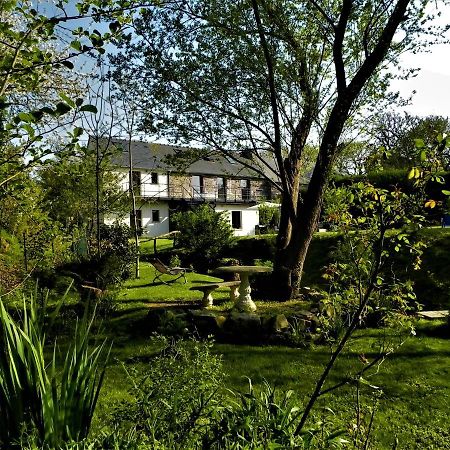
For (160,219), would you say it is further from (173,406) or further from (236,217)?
(173,406)

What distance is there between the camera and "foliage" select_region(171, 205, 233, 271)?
57.6 ft

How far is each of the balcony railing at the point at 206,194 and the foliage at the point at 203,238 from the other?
1728 centimetres

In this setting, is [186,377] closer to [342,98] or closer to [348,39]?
[342,98]

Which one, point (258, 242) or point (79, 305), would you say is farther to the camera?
point (258, 242)

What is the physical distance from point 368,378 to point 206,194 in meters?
33.8

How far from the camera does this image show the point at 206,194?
38.7 m

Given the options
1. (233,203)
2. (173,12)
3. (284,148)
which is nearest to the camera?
(173,12)

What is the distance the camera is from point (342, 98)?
8.33 metres

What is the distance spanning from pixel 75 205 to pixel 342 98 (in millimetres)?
12445

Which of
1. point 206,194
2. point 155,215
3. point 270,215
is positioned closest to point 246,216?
point 206,194

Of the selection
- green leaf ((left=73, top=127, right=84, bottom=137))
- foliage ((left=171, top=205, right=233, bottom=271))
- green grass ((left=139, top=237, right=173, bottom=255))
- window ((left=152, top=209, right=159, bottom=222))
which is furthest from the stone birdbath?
window ((left=152, top=209, right=159, bottom=222))

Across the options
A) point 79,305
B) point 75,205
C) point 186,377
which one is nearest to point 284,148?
point 79,305

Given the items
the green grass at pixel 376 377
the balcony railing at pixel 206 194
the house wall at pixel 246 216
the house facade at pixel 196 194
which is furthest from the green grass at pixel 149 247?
the green grass at pixel 376 377

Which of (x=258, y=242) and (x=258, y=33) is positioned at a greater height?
(x=258, y=33)
